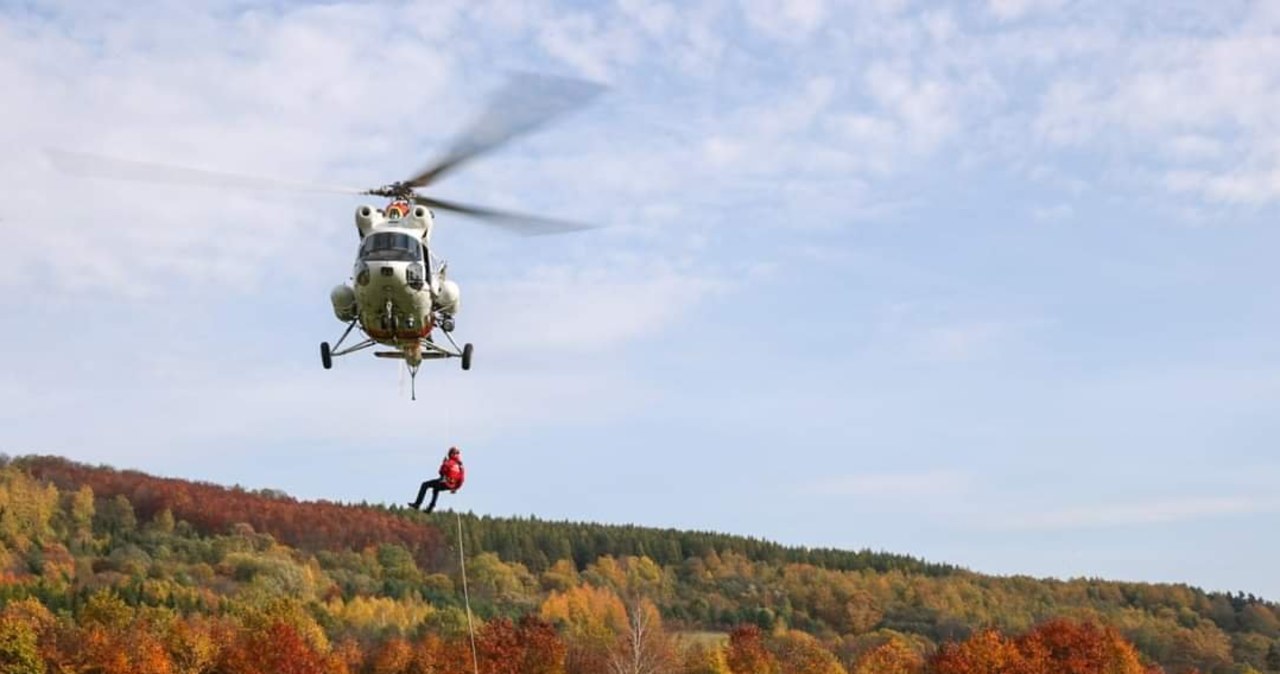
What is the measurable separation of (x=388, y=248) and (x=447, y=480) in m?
5.67

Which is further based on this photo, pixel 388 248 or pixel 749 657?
pixel 749 657

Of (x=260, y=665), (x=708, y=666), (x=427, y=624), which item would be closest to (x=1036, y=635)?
(x=708, y=666)

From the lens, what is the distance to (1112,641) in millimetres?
139000

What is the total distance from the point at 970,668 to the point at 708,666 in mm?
23488

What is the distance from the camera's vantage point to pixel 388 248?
3288 centimetres

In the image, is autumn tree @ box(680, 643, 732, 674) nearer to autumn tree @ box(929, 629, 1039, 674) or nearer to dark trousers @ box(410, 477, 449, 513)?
autumn tree @ box(929, 629, 1039, 674)

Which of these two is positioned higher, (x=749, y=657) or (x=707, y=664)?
(x=749, y=657)

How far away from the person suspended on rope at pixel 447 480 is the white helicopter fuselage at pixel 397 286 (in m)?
2.78

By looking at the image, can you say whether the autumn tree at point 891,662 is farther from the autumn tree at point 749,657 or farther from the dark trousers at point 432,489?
the dark trousers at point 432,489

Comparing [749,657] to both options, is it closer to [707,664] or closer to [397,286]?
[707,664]

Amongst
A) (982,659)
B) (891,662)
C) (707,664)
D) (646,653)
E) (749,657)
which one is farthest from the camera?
(891,662)

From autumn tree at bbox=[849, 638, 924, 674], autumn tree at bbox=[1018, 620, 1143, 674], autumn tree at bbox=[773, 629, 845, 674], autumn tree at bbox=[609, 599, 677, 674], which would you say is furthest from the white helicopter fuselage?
autumn tree at bbox=[1018, 620, 1143, 674]

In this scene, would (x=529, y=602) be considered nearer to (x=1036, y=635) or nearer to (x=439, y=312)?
(x=1036, y=635)

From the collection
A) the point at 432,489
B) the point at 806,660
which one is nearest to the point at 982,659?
the point at 806,660
